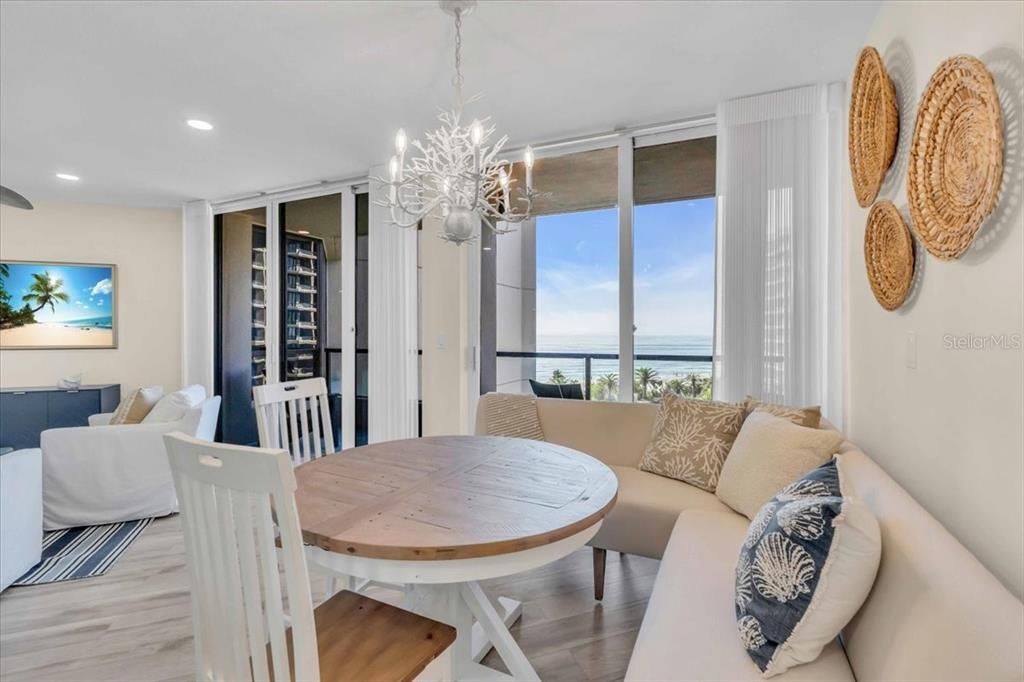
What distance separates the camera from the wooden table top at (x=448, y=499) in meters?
1.12

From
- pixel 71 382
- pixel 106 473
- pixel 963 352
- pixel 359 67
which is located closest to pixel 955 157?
pixel 963 352

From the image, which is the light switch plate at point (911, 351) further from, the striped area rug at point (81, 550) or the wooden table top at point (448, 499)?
the striped area rug at point (81, 550)

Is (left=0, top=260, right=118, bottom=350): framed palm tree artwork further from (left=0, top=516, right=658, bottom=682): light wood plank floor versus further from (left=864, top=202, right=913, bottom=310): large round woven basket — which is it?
(left=864, top=202, right=913, bottom=310): large round woven basket

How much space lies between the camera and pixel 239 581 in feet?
3.25

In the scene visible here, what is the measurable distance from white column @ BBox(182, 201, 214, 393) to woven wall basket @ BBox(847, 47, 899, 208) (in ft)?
17.6

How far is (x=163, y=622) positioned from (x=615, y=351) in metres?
2.80

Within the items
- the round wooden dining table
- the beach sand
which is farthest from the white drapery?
the beach sand

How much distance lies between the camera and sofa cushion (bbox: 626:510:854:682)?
1.06 meters

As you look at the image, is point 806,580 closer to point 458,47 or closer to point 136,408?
point 458,47

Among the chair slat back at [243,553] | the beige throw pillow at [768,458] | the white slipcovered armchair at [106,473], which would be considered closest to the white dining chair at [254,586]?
the chair slat back at [243,553]

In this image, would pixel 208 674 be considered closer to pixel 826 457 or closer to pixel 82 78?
pixel 826 457

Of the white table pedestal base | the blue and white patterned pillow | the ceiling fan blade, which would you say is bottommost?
the white table pedestal base

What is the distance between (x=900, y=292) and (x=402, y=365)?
3.19m

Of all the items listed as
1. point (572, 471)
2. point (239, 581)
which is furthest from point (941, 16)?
point (239, 581)
